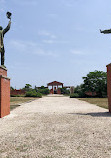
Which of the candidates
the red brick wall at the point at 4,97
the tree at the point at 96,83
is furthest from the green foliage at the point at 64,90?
the red brick wall at the point at 4,97

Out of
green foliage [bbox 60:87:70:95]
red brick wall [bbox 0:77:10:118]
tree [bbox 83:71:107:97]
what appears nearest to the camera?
red brick wall [bbox 0:77:10:118]

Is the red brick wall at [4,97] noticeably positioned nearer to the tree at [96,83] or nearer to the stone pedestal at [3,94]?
the stone pedestal at [3,94]

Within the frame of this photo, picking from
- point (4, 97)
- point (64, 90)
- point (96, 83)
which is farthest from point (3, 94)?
point (64, 90)

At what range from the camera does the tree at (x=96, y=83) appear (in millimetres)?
27303

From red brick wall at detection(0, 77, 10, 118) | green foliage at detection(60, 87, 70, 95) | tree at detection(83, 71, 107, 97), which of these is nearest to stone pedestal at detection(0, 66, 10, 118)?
red brick wall at detection(0, 77, 10, 118)

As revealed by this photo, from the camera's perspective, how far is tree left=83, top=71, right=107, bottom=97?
27.3 meters

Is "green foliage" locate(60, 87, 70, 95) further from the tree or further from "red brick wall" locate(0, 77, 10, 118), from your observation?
"red brick wall" locate(0, 77, 10, 118)

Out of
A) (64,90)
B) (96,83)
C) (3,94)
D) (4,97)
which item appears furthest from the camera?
(64,90)

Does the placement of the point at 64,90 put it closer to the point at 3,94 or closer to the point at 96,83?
the point at 96,83

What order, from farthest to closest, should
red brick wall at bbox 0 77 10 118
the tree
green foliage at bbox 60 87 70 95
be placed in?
green foliage at bbox 60 87 70 95
the tree
red brick wall at bbox 0 77 10 118

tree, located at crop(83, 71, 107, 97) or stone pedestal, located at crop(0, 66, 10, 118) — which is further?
tree, located at crop(83, 71, 107, 97)

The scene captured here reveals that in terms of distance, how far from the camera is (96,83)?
1095 inches

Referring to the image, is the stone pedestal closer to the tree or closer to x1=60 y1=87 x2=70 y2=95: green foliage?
the tree

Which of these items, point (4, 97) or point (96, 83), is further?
point (96, 83)
